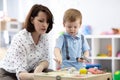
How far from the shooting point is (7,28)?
4613mm

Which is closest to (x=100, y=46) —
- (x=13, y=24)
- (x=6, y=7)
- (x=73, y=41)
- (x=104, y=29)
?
(x=104, y=29)

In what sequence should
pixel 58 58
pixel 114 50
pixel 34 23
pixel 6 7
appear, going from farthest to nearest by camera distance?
pixel 6 7
pixel 114 50
pixel 58 58
pixel 34 23

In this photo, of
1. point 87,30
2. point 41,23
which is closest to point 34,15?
point 41,23

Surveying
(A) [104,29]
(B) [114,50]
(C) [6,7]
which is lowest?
(B) [114,50]

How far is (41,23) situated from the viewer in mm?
1774

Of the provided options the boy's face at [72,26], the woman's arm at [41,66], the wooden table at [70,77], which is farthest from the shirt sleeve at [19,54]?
the boy's face at [72,26]

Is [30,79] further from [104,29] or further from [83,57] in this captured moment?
[104,29]

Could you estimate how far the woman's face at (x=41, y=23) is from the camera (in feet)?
5.82

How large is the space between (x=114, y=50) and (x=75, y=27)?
2023mm

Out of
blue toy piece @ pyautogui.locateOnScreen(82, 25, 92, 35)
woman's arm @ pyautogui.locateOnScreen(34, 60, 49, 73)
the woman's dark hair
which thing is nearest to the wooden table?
woman's arm @ pyautogui.locateOnScreen(34, 60, 49, 73)

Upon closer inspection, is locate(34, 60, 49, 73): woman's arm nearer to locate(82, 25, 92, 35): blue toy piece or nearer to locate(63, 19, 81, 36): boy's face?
locate(63, 19, 81, 36): boy's face

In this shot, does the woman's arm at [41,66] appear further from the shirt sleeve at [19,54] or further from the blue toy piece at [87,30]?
the blue toy piece at [87,30]

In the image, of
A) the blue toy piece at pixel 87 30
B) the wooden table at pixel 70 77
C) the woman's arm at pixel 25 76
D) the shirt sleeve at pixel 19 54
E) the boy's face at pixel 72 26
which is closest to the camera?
the wooden table at pixel 70 77

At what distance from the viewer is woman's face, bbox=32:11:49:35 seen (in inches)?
69.8
